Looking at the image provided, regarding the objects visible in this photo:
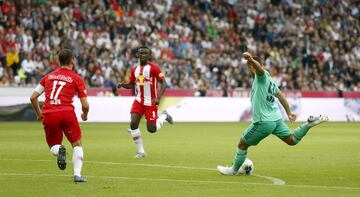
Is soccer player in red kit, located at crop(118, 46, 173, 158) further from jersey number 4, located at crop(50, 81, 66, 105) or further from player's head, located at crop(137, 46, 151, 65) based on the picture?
jersey number 4, located at crop(50, 81, 66, 105)

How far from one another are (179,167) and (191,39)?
27.6 metres

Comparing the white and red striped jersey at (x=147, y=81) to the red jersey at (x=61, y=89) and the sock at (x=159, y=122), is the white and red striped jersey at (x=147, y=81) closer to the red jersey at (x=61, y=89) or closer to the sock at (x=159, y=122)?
the sock at (x=159, y=122)

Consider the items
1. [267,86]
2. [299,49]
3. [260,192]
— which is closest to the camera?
[260,192]

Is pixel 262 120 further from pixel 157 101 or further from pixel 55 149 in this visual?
pixel 157 101

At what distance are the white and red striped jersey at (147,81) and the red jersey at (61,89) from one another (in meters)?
6.48

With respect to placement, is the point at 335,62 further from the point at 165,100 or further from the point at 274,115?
the point at 274,115

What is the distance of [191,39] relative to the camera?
44406 mm

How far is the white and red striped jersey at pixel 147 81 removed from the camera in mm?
20438

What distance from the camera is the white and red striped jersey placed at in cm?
2044

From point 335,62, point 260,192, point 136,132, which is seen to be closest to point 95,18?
point 335,62

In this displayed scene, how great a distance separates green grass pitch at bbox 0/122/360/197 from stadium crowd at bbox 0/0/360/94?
9.75m

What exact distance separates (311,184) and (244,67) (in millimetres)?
29760

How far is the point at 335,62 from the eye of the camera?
156ft

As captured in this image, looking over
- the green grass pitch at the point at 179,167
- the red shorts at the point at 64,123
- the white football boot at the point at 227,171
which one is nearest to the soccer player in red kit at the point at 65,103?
the red shorts at the point at 64,123
